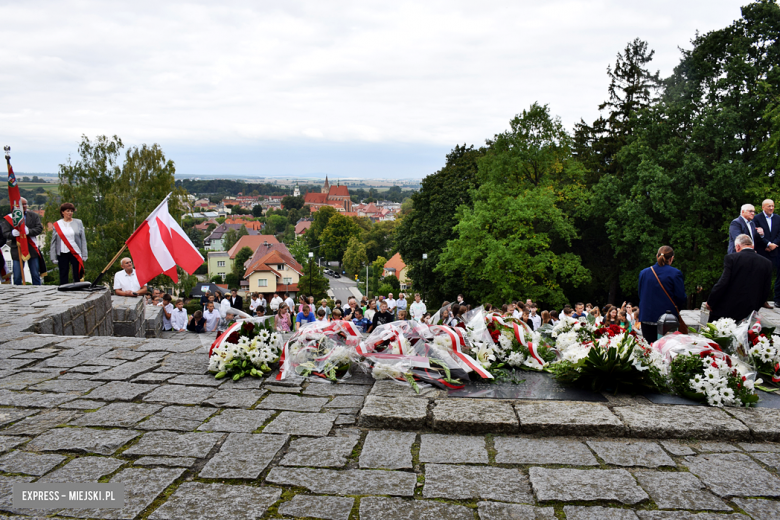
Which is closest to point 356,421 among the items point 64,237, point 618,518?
point 618,518

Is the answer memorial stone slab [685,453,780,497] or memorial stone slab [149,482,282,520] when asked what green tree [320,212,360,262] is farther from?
memorial stone slab [149,482,282,520]

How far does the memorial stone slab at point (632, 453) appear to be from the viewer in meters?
3.10

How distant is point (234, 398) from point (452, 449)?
6.04ft

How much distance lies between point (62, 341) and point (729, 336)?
6874 mm

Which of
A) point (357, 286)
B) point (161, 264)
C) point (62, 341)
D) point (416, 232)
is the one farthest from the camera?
point (357, 286)

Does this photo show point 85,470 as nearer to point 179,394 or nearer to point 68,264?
point 179,394

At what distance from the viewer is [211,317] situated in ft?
34.9

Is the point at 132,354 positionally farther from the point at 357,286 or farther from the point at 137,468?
the point at 357,286

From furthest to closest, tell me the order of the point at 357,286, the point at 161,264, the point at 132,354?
1. the point at 357,286
2. the point at 161,264
3. the point at 132,354

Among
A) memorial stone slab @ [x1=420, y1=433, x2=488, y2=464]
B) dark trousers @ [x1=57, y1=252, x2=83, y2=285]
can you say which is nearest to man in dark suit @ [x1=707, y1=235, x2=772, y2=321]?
memorial stone slab @ [x1=420, y1=433, x2=488, y2=464]

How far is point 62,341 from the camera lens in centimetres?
581

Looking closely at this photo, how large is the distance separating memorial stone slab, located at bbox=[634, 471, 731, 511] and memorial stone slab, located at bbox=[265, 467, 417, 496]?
1.28m

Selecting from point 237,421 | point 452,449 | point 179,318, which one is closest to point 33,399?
point 237,421

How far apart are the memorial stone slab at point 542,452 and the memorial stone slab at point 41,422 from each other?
2.98 m
